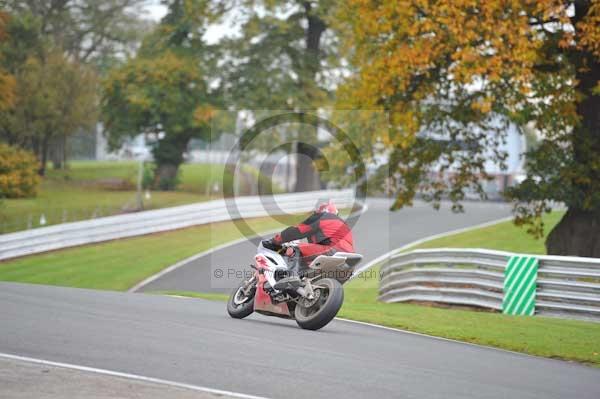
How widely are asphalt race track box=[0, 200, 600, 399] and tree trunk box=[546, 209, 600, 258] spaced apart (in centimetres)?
1066

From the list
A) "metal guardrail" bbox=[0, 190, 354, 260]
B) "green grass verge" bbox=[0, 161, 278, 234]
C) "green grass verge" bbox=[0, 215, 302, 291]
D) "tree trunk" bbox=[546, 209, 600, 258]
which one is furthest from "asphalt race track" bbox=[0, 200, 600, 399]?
"green grass verge" bbox=[0, 161, 278, 234]

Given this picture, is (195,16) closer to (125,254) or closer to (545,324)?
(125,254)

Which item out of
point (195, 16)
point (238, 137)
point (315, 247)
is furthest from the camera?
point (238, 137)

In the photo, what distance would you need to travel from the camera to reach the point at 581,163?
2119cm

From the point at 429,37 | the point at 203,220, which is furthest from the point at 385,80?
the point at 203,220

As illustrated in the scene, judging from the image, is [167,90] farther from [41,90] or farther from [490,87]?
[490,87]

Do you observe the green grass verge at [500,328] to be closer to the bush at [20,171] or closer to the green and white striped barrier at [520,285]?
the green and white striped barrier at [520,285]

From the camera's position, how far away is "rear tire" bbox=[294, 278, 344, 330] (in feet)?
37.3

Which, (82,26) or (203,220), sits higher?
(82,26)

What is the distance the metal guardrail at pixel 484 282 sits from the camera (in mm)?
15898

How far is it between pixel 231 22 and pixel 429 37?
27.8 meters

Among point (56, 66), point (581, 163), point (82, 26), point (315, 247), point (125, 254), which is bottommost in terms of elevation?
point (125, 254)

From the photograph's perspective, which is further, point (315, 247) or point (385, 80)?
point (385, 80)

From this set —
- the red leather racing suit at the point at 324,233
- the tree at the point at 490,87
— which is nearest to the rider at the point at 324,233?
the red leather racing suit at the point at 324,233
